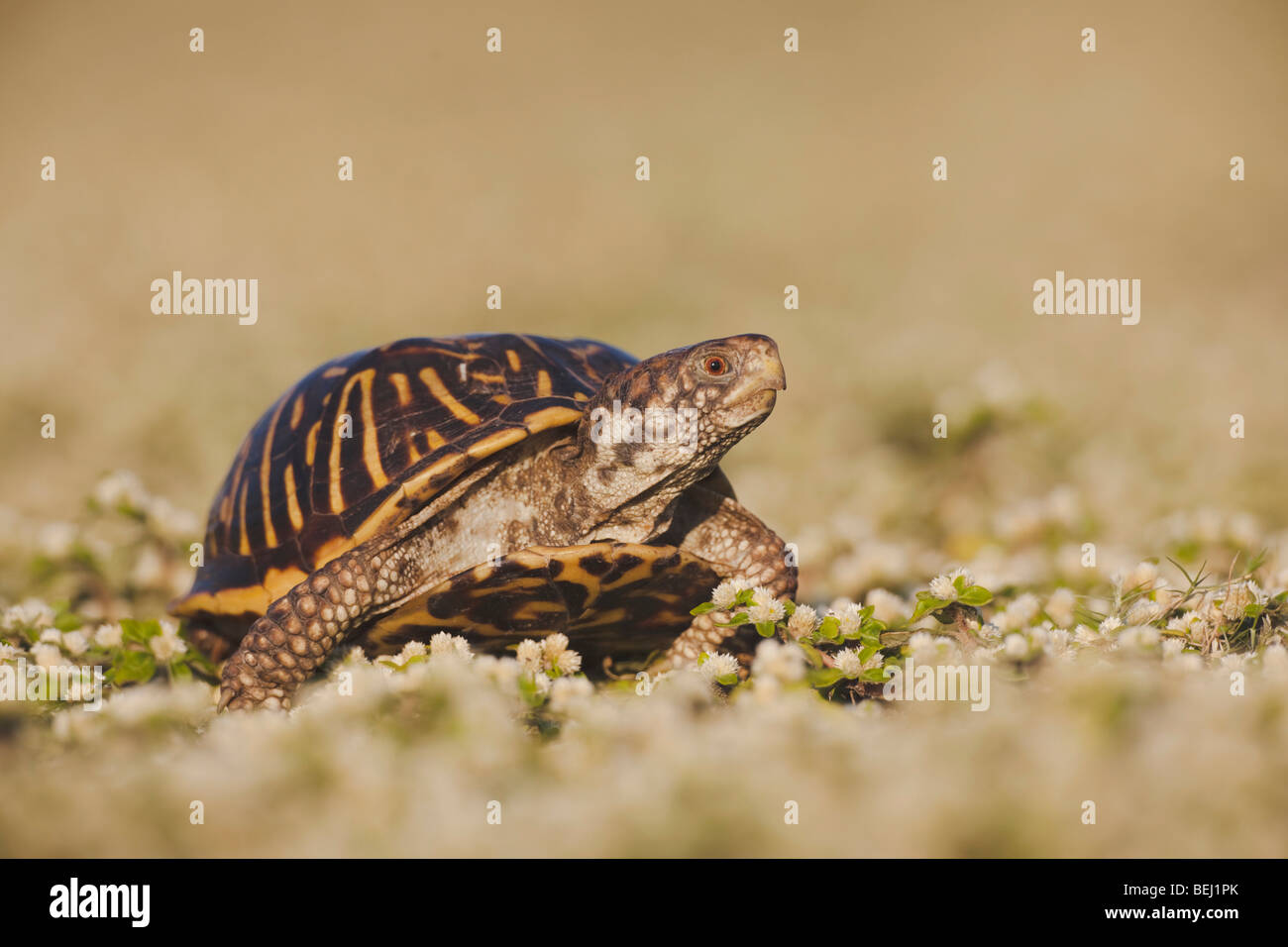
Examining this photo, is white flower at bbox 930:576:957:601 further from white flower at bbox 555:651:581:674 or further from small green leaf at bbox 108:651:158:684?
small green leaf at bbox 108:651:158:684

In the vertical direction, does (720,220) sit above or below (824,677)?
above

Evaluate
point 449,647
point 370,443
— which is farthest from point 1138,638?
point 370,443

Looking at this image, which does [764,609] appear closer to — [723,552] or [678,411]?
[678,411]

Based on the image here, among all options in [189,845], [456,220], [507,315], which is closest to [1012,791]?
[189,845]

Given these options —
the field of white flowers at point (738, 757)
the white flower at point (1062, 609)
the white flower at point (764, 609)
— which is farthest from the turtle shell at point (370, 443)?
the white flower at point (1062, 609)

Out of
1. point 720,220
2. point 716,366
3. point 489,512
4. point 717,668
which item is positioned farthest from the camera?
point 720,220

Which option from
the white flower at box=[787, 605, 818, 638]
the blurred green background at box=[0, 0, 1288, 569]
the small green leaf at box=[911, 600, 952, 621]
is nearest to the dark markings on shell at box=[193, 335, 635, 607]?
the white flower at box=[787, 605, 818, 638]
